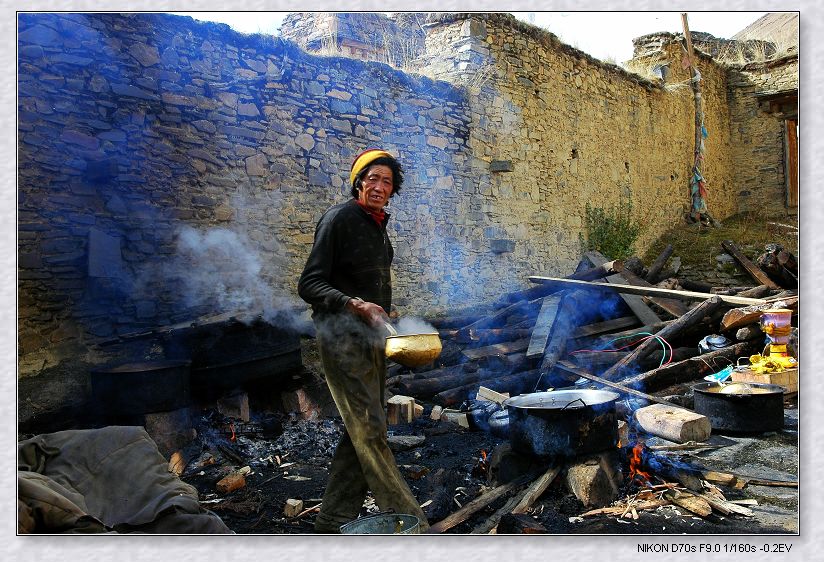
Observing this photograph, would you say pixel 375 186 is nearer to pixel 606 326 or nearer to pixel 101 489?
pixel 101 489

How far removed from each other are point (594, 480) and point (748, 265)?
29.5 feet

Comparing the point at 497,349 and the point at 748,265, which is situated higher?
the point at 748,265

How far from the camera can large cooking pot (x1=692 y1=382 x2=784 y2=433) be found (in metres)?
4.78

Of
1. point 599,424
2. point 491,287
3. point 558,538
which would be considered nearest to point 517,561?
point 558,538

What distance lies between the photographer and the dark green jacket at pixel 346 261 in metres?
3.19

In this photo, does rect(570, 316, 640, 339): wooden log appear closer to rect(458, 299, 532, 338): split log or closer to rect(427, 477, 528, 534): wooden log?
rect(458, 299, 532, 338): split log

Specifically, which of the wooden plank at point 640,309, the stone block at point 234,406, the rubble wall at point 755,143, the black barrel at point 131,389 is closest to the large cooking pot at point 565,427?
the stone block at point 234,406

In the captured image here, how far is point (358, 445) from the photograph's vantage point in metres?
3.15

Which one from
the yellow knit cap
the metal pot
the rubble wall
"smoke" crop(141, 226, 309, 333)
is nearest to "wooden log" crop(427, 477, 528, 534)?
the metal pot

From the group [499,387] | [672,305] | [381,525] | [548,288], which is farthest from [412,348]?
[672,305]

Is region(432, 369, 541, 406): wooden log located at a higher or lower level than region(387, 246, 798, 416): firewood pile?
lower

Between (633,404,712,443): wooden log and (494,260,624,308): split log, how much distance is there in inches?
141

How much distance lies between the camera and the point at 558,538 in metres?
3.19

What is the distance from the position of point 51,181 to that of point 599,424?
4.82m
